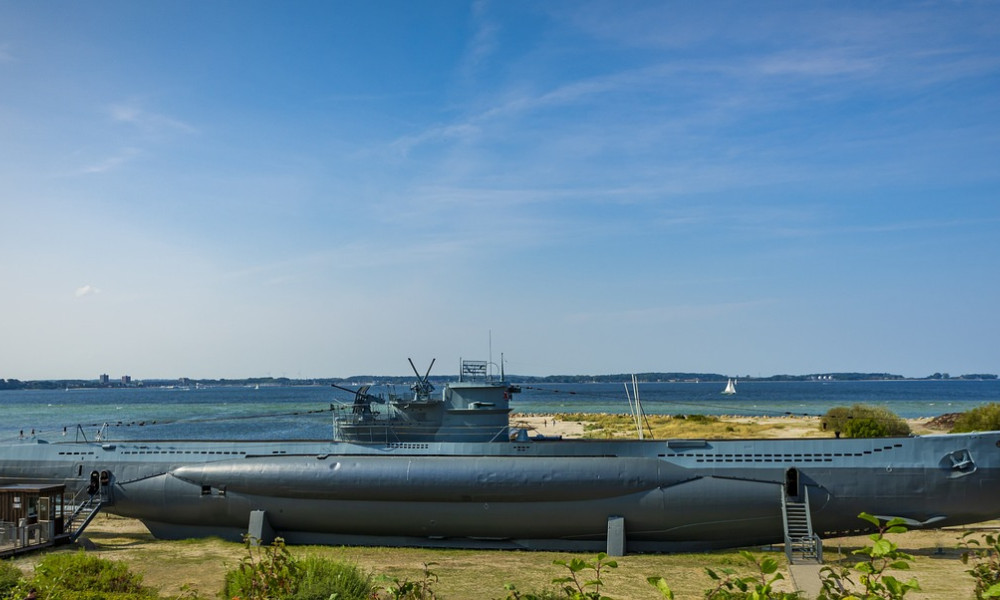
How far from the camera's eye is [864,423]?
40969 millimetres

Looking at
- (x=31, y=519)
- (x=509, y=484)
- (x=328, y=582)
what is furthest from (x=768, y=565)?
(x=31, y=519)

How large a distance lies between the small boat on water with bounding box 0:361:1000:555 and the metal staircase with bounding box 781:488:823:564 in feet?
0.20

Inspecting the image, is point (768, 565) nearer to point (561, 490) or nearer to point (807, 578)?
point (807, 578)

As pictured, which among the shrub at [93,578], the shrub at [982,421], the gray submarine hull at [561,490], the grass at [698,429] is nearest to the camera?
the shrub at [93,578]

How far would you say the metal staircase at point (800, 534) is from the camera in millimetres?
20562

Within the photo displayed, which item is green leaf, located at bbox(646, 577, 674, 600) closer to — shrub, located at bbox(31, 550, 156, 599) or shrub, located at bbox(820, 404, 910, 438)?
shrub, located at bbox(31, 550, 156, 599)

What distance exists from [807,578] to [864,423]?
82.9 feet

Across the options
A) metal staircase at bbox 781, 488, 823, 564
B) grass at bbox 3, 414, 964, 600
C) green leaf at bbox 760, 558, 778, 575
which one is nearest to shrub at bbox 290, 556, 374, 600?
grass at bbox 3, 414, 964, 600

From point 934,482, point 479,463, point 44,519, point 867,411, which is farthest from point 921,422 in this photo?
point 44,519

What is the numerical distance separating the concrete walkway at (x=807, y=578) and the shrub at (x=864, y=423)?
63.8ft

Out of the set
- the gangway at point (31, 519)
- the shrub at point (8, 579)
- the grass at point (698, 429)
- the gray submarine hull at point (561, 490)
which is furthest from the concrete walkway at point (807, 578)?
the grass at point (698, 429)

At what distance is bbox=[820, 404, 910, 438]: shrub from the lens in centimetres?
4103

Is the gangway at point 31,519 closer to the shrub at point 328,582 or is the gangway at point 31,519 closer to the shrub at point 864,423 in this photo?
the shrub at point 328,582

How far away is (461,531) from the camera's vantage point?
24156 millimetres
